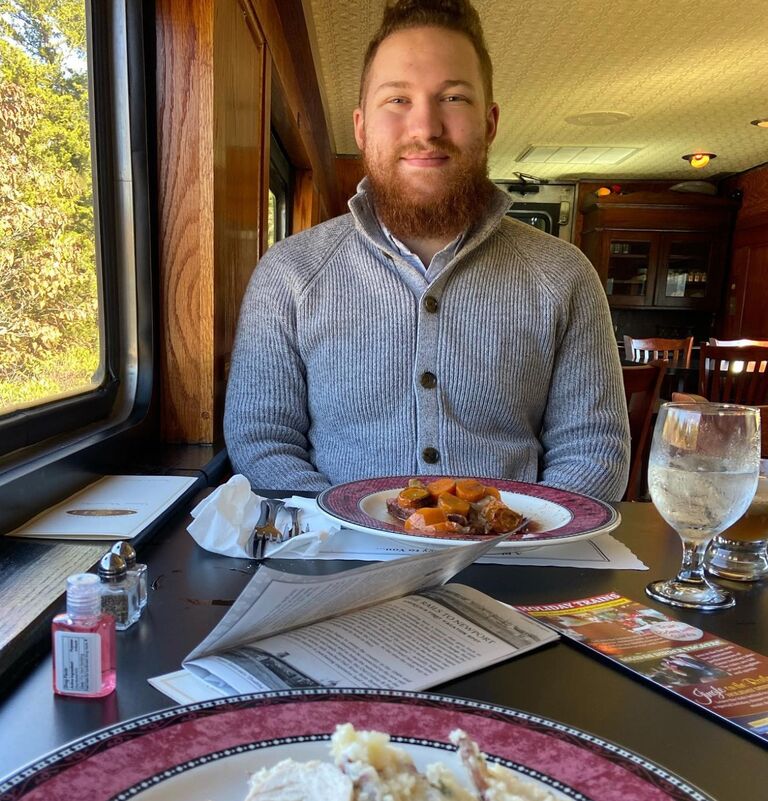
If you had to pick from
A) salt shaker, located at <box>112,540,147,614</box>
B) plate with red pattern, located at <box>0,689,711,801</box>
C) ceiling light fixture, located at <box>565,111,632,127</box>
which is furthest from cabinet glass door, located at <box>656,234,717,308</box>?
plate with red pattern, located at <box>0,689,711,801</box>

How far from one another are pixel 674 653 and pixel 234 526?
1.45 feet

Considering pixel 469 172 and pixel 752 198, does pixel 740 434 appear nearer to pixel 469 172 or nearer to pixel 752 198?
pixel 469 172

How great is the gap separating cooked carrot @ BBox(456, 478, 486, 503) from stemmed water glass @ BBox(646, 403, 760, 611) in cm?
20

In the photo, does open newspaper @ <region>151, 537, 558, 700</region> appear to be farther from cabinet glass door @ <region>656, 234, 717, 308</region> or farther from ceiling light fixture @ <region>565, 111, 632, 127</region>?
cabinet glass door @ <region>656, 234, 717, 308</region>

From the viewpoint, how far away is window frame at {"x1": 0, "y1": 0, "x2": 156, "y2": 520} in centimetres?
120

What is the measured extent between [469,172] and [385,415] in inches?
21.8

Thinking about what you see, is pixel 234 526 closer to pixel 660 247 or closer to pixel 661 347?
→ pixel 661 347

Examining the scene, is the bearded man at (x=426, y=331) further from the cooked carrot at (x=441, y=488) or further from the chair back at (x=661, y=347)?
the chair back at (x=661, y=347)

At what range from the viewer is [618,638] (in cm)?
57

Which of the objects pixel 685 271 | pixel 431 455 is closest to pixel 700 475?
pixel 431 455

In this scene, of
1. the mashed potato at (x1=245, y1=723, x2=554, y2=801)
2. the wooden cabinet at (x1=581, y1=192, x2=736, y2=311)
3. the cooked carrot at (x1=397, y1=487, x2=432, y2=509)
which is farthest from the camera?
the wooden cabinet at (x1=581, y1=192, x2=736, y2=311)

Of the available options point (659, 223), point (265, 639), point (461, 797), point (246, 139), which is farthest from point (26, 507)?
Answer: point (659, 223)

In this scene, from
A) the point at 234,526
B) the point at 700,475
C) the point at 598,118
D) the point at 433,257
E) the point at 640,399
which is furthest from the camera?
the point at 598,118

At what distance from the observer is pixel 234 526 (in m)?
0.76
